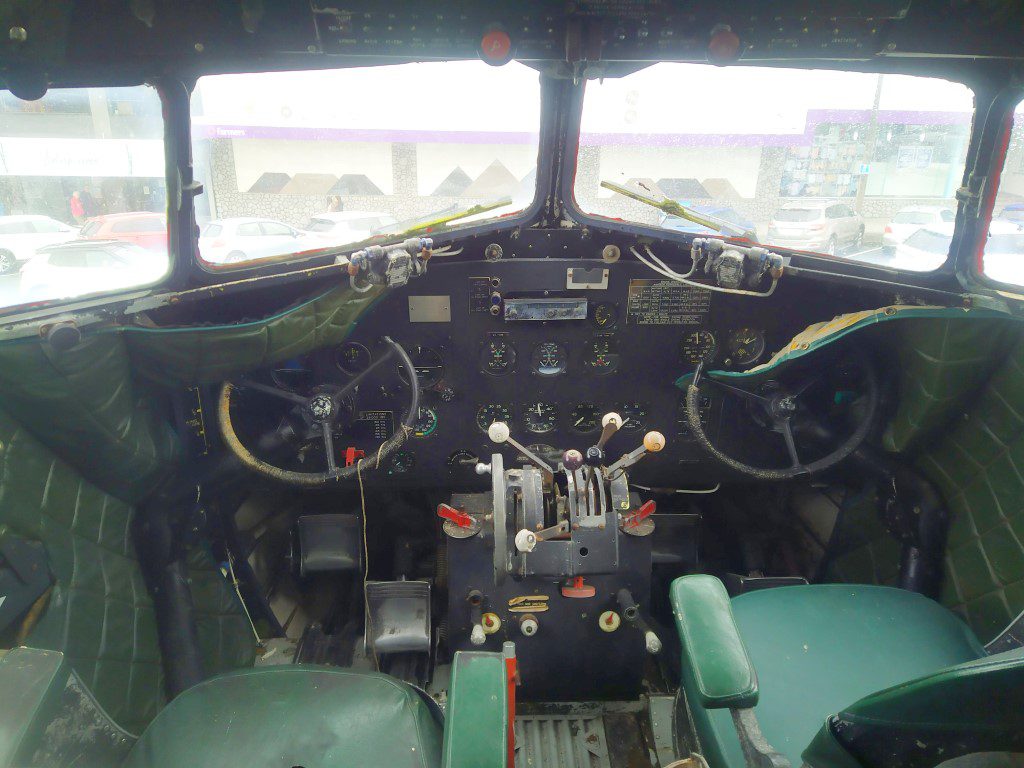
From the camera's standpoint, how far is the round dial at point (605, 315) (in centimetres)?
254

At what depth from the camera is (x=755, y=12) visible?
1.81m

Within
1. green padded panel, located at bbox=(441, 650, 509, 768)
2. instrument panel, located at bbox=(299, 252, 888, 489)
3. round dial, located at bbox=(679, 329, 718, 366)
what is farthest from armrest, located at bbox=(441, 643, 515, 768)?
round dial, located at bbox=(679, 329, 718, 366)

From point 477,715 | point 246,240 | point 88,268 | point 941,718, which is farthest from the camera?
point 246,240

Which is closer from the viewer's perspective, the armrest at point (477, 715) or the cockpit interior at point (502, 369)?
the armrest at point (477, 715)

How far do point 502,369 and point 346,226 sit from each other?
79 centimetres

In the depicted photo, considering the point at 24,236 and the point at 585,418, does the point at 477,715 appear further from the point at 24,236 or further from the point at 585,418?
the point at 585,418

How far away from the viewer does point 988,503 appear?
6.87 feet

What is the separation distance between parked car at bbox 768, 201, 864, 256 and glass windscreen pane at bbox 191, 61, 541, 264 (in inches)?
35.1

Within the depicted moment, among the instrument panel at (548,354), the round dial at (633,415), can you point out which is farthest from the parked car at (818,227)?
the round dial at (633,415)

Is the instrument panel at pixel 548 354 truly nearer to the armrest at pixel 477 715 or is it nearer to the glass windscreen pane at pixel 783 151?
the glass windscreen pane at pixel 783 151

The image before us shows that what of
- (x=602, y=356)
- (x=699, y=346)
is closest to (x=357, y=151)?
(x=602, y=356)

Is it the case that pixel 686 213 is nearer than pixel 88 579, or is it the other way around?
pixel 88 579

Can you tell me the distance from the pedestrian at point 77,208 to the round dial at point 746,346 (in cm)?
216

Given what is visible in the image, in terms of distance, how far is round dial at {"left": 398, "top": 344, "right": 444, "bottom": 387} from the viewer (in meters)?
2.54
